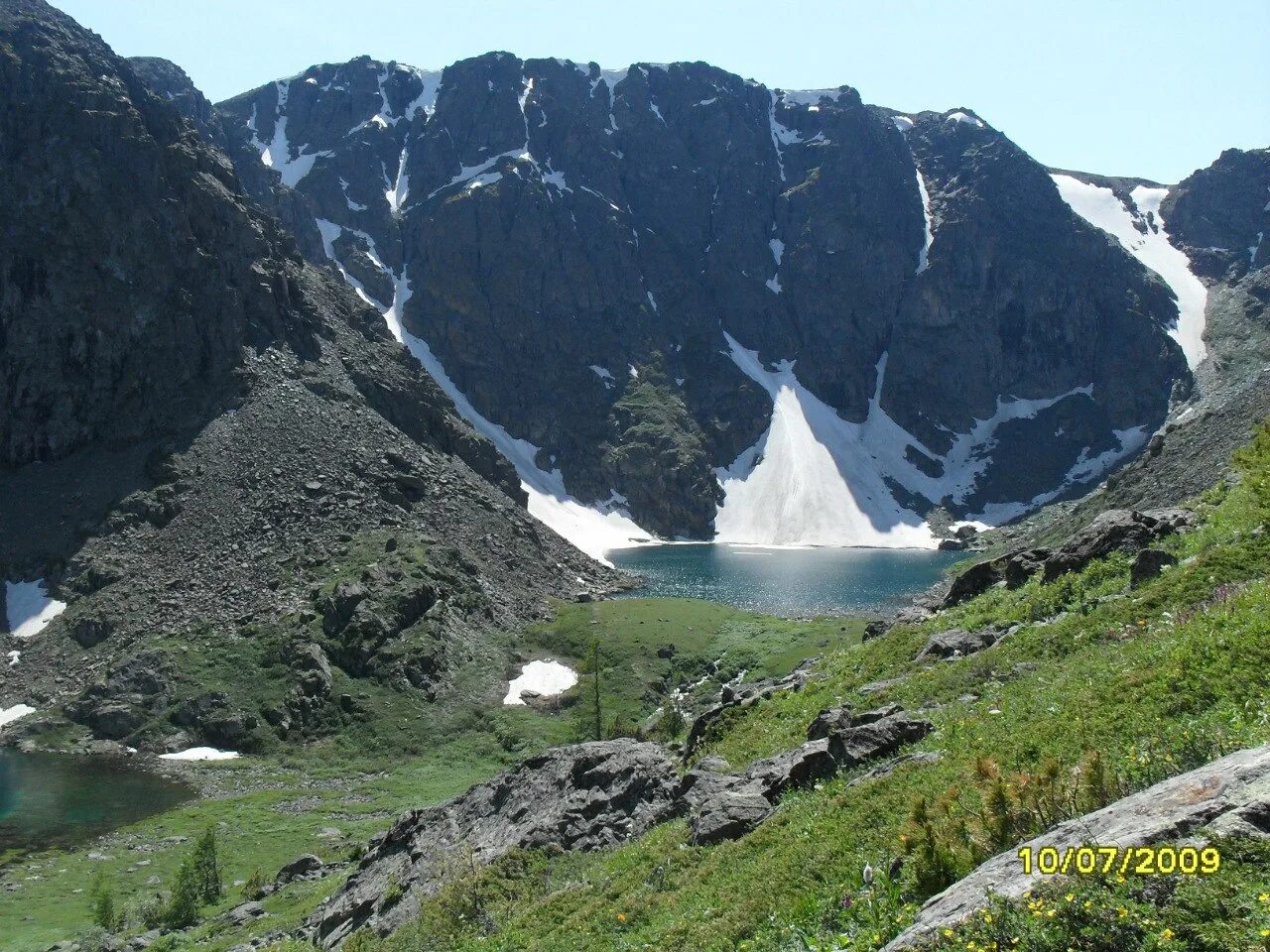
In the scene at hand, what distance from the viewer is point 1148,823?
779 centimetres

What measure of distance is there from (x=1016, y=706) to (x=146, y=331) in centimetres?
12355

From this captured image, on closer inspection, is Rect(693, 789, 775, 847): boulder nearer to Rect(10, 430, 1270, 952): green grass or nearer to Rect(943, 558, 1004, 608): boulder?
Rect(10, 430, 1270, 952): green grass

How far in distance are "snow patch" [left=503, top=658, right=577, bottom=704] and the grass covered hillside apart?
5906 centimetres

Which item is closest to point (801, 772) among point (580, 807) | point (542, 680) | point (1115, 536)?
point (580, 807)

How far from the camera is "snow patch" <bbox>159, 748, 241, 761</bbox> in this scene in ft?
220

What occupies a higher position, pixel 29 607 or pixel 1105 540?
pixel 1105 540

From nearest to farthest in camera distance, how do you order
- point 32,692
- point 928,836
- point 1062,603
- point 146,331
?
point 928,836, point 1062,603, point 32,692, point 146,331

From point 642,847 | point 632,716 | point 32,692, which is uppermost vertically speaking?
point 642,847

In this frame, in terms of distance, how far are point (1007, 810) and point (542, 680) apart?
75543 millimetres

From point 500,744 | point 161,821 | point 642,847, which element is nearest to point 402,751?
point 500,744

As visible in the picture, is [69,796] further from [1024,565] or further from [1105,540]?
[1105,540]

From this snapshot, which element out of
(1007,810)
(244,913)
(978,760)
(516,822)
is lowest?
(244,913)

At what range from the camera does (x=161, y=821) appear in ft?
180

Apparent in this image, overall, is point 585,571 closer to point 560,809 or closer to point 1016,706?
point 560,809
